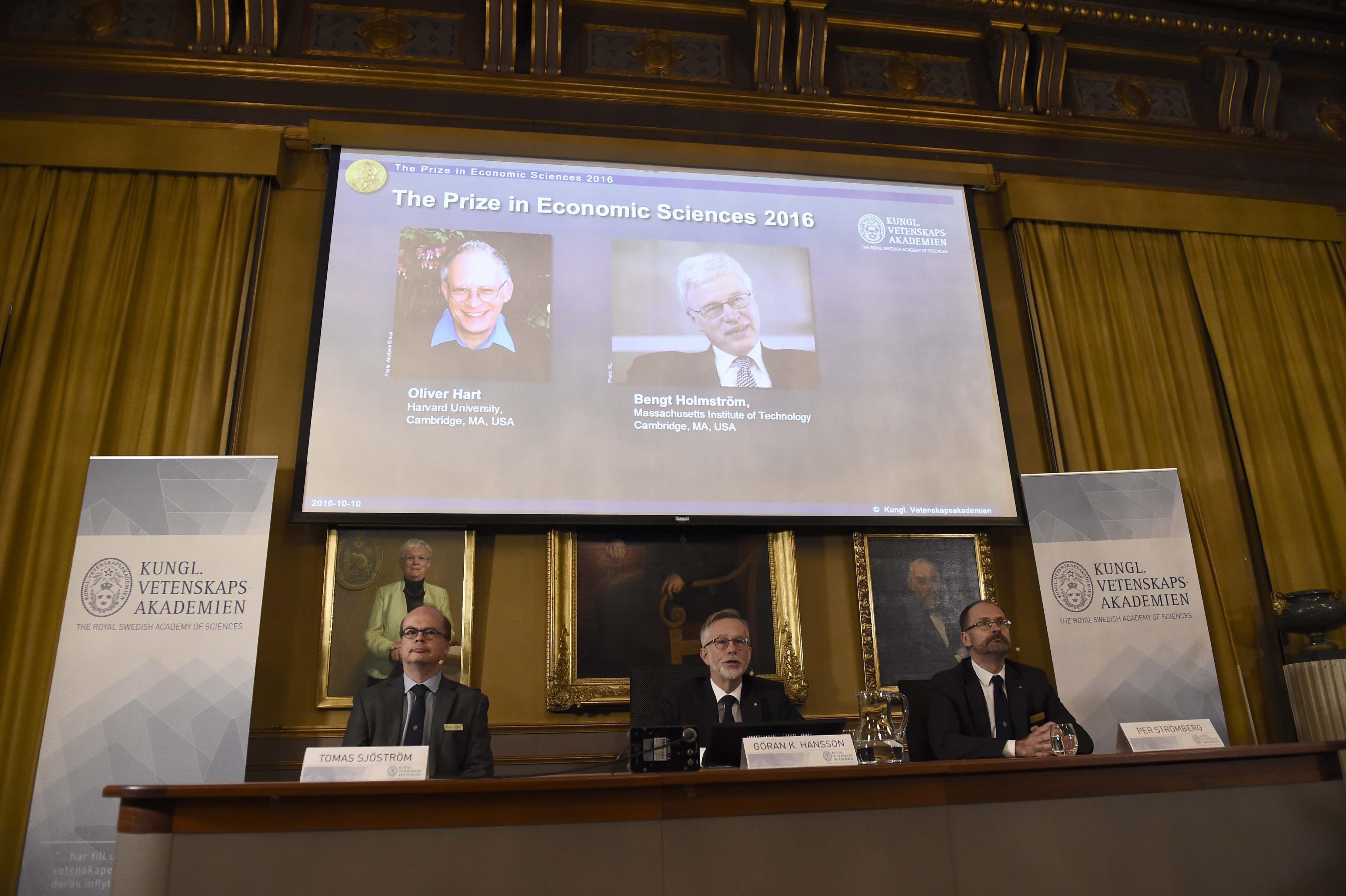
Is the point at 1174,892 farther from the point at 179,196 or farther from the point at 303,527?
the point at 179,196

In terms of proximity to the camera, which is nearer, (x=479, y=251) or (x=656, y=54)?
(x=479, y=251)

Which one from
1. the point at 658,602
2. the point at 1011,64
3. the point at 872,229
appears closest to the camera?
the point at 658,602

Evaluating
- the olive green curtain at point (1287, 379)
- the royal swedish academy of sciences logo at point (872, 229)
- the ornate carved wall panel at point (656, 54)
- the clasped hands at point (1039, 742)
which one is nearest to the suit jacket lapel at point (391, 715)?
the clasped hands at point (1039, 742)

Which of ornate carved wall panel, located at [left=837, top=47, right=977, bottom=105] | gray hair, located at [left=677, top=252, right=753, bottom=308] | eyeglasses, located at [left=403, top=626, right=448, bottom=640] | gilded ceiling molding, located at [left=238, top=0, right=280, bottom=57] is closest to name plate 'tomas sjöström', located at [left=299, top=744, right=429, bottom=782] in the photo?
eyeglasses, located at [left=403, top=626, right=448, bottom=640]

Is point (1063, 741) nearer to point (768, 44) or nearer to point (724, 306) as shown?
point (724, 306)

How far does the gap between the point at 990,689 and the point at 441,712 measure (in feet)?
6.73

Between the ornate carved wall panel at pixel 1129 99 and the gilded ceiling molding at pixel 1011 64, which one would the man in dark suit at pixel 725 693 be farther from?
the ornate carved wall panel at pixel 1129 99

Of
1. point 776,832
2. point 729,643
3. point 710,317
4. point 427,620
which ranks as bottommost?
point 776,832

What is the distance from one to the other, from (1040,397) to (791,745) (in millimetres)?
3166

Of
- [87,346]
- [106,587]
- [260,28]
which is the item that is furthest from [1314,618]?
[260,28]

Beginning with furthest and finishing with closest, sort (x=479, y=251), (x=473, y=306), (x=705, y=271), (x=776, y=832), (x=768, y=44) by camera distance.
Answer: (x=768, y=44), (x=705, y=271), (x=479, y=251), (x=473, y=306), (x=776, y=832)

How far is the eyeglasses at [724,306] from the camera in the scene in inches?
181

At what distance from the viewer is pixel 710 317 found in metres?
4.59

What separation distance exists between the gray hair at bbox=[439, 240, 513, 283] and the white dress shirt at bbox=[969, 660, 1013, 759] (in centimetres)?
273
